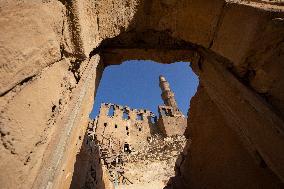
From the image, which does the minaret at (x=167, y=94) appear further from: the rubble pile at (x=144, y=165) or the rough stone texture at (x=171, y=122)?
the rubble pile at (x=144, y=165)

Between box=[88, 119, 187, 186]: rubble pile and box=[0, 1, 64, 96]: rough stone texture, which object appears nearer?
box=[0, 1, 64, 96]: rough stone texture

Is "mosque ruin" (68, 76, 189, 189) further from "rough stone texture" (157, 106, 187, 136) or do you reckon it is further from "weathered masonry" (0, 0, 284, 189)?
"weathered masonry" (0, 0, 284, 189)

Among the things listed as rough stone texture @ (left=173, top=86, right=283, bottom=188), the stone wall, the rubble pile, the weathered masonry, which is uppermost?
the weathered masonry

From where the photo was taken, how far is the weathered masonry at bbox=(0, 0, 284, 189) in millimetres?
1339

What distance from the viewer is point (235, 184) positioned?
3059 millimetres

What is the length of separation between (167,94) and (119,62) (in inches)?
1135

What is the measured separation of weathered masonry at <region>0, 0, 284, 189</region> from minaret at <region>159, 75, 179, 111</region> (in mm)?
26248

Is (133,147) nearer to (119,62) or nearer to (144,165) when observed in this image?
(144,165)

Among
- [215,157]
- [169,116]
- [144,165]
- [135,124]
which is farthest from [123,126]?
[215,157]

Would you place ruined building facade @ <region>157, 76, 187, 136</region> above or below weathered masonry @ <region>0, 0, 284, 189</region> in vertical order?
below

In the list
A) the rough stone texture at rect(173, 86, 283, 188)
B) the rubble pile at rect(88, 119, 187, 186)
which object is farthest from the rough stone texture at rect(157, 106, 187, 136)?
the rough stone texture at rect(173, 86, 283, 188)

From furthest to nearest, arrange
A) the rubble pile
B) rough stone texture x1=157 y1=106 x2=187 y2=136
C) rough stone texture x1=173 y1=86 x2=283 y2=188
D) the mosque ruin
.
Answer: rough stone texture x1=157 y1=106 x2=187 y2=136
the rubble pile
the mosque ruin
rough stone texture x1=173 y1=86 x2=283 y2=188

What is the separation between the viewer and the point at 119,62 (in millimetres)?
3135

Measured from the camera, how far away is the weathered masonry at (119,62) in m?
1.34
